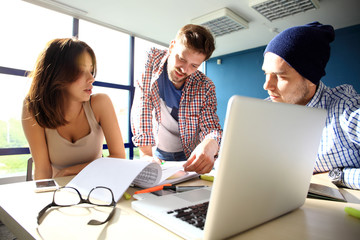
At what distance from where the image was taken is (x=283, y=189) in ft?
1.77

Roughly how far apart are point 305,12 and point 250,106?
4.26m

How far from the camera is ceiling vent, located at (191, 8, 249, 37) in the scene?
3829 millimetres

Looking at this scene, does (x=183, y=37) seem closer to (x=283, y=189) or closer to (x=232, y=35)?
(x=283, y=189)

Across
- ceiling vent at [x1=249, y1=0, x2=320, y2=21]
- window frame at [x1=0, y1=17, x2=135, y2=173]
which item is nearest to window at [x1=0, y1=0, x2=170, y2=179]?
window frame at [x1=0, y1=17, x2=135, y2=173]

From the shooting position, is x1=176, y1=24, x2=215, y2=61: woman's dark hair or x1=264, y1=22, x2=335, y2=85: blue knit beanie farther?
x1=176, y1=24, x2=215, y2=61: woman's dark hair

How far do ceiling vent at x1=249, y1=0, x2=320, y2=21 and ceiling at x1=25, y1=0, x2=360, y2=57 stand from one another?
132 millimetres

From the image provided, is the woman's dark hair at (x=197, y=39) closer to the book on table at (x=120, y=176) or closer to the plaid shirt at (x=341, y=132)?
the plaid shirt at (x=341, y=132)

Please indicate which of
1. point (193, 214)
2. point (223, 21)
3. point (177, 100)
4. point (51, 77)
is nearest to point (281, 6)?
point (223, 21)

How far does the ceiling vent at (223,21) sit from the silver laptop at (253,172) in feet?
12.1

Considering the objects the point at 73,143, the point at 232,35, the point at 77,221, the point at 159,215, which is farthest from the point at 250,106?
the point at 232,35

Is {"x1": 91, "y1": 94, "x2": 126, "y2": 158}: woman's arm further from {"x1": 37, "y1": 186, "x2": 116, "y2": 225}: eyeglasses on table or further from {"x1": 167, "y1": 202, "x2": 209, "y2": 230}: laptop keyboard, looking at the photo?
{"x1": 167, "y1": 202, "x2": 209, "y2": 230}: laptop keyboard

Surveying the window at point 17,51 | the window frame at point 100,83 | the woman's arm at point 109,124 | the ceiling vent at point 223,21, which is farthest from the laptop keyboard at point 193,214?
the ceiling vent at point 223,21

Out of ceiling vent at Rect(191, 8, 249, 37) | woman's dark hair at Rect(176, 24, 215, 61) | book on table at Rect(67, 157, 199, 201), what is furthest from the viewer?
ceiling vent at Rect(191, 8, 249, 37)

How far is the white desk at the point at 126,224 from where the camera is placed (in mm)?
475
